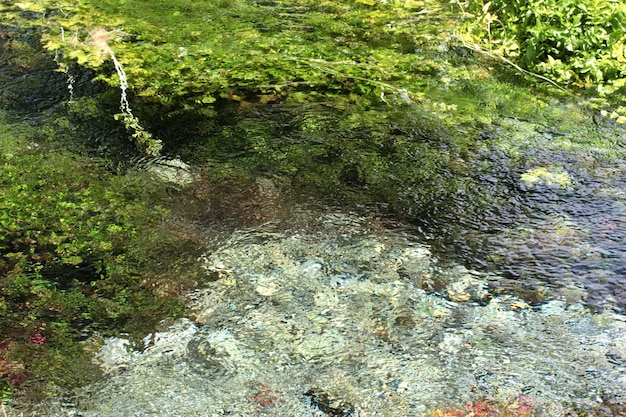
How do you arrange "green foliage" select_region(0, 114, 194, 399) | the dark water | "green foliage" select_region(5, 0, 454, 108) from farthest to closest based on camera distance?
"green foliage" select_region(5, 0, 454, 108) < the dark water < "green foliage" select_region(0, 114, 194, 399)

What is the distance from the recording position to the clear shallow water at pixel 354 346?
2.45 metres

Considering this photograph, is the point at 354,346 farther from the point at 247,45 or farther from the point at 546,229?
the point at 247,45

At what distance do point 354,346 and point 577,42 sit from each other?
131 inches

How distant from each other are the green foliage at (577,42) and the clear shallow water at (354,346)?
242cm

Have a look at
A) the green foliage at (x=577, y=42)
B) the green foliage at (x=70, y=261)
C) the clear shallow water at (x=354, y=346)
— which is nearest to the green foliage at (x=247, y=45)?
the green foliage at (x=577, y=42)

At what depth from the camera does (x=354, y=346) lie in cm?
269

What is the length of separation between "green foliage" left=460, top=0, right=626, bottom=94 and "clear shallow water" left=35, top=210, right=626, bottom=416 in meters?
2.42

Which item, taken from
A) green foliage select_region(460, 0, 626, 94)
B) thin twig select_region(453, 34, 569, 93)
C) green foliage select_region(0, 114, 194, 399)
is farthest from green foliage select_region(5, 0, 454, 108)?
green foliage select_region(0, 114, 194, 399)

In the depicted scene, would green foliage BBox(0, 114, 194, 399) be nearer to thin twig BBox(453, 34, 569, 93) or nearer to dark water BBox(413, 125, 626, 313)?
dark water BBox(413, 125, 626, 313)

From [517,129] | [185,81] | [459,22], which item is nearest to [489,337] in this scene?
[517,129]

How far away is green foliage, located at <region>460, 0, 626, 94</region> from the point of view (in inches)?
188

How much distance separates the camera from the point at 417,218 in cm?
348

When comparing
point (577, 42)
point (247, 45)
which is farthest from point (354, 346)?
point (577, 42)

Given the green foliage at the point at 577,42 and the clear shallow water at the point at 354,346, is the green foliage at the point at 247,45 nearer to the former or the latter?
the green foliage at the point at 577,42
